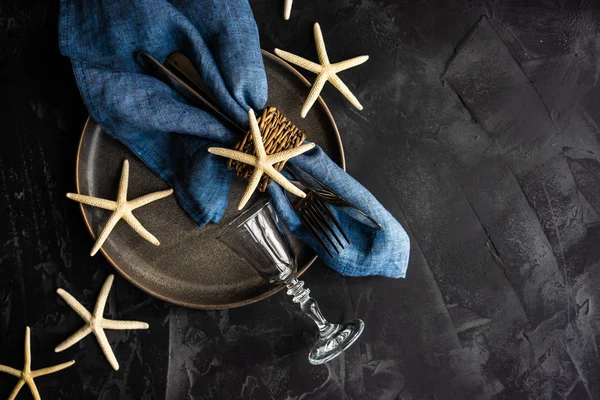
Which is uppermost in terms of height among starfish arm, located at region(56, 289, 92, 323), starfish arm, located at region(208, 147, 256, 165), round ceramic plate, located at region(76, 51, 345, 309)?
starfish arm, located at region(208, 147, 256, 165)

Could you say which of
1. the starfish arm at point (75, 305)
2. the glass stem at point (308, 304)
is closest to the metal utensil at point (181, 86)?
the glass stem at point (308, 304)

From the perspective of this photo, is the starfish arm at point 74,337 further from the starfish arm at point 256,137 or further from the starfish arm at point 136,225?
the starfish arm at point 256,137

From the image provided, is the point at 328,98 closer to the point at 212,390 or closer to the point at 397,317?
the point at 397,317

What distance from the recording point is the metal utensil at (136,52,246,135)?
1518mm

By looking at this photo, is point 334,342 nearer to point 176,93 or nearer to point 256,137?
point 256,137

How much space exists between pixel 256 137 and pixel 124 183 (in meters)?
0.51

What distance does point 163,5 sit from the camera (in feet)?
5.00

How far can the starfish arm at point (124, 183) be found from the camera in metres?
1.58

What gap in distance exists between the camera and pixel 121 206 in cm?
157

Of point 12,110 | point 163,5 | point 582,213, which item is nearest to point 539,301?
point 582,213

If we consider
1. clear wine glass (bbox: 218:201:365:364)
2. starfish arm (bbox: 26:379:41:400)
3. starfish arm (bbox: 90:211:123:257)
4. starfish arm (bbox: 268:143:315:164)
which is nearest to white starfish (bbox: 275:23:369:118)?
starfish arm (bbox: 268:143:315:164)

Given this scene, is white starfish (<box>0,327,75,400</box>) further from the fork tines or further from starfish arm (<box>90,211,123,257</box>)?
the fork tines

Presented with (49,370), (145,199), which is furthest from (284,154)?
(49,370)

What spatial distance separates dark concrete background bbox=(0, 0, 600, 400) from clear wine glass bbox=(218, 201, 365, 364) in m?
0.09
